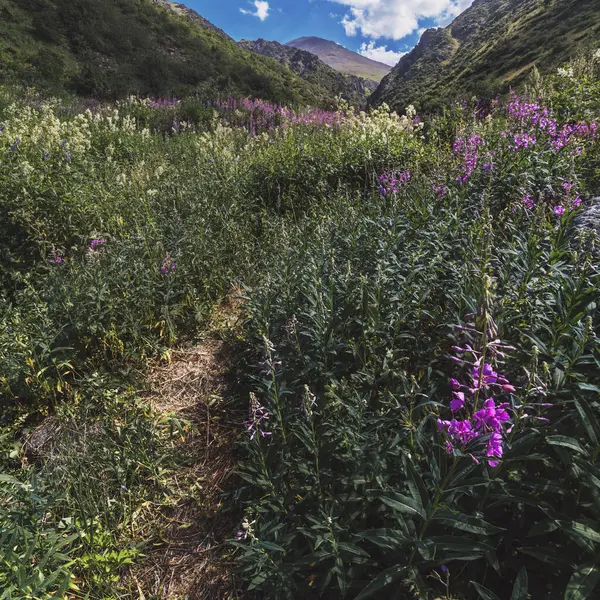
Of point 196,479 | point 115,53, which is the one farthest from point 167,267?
point 115,53

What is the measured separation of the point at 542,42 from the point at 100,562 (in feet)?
175

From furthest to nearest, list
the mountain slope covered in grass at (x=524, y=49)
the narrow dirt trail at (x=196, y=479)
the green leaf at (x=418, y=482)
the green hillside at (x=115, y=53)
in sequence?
the mountain slope covered in grass at (x=524, y=49) < the green hillside at (x=115, y=53) < the narrow dirt trail at (x=196, y=479) < the green leaf at (x=418, y=482)

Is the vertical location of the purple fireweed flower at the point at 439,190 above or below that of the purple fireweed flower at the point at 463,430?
above

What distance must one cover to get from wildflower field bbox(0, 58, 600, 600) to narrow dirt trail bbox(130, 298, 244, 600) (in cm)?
3

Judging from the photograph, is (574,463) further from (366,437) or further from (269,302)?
(269,302)

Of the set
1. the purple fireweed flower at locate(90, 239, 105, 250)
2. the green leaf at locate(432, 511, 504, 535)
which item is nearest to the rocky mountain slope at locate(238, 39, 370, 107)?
the purple fireweed flower at locate(90, 239, 105, 250)

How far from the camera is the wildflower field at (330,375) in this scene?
4.71 feet

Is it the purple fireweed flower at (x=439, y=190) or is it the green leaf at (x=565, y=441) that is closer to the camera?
the green leaf at (x=565, y=441)

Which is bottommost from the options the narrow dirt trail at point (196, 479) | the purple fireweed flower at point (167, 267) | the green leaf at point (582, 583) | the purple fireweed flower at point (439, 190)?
the narrow dirt trail at point (196, 479)

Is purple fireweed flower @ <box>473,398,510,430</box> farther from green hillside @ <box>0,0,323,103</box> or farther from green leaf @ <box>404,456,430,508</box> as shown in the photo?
green hillside @ <box>0,0,323,103</box>

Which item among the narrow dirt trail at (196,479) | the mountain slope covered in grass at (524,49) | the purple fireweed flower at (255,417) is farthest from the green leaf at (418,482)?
the mountain slope covered in grass at (524,49)

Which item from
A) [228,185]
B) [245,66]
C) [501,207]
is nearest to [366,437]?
[501,207]

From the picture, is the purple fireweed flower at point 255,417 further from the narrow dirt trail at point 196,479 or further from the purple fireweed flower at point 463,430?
the purple fireweed flower at point 463,430

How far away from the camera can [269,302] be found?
3166mm
